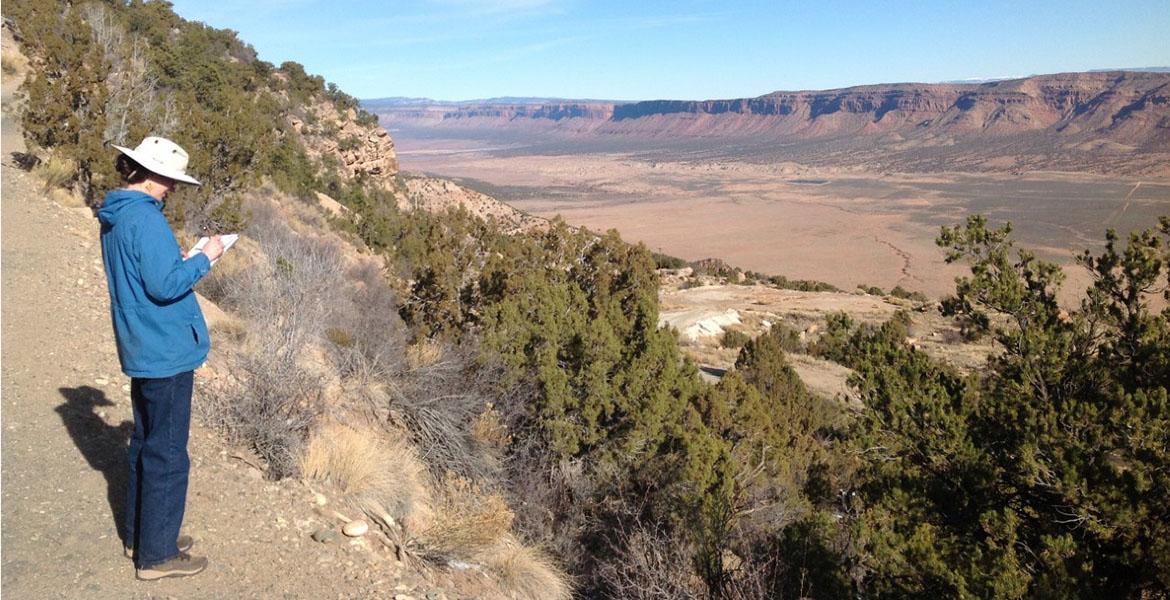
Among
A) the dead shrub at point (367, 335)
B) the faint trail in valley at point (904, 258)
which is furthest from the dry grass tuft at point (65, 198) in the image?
the faint trail in valley at point (904, 258)

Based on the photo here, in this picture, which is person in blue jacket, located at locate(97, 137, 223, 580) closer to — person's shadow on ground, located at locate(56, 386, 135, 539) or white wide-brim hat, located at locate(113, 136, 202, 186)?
white wide-brim hat, located at locate(113, 136, 202, 186)

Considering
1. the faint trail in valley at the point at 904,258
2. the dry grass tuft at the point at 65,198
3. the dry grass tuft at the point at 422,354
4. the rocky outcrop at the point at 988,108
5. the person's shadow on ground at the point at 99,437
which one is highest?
the rocky outcrop at the point at 988,108

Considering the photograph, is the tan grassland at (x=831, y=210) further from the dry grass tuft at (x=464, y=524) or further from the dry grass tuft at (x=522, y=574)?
the dry grass tuft at (x=522, y=574)

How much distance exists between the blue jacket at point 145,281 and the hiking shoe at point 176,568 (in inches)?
37.8

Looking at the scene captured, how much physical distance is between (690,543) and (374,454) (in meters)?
2.48

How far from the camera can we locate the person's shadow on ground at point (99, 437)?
4259 millimetres

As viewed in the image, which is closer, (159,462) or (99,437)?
(159,462)

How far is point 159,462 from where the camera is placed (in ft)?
11.6

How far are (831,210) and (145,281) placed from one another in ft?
262

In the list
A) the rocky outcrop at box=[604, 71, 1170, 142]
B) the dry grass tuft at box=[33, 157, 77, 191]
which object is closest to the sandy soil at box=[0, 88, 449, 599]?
the dry grass tuft at box=[33, 157, 77, 191]

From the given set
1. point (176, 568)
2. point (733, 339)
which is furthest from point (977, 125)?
point (176, 568)

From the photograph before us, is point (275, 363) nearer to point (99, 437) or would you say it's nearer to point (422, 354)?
point (99, 437)

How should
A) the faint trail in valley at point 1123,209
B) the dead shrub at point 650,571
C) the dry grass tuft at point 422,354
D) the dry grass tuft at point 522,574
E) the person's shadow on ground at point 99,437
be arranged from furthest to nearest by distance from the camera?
the faint trail in valley at point 1123,209, the dry grass tuft at point 422,354, the dead shrub at point 650,571, the dry grass tuft at point 522,574, the person's shadow on ground at point 99,437

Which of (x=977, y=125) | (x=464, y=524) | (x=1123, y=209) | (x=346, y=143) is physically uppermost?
(x=977, y=125)
